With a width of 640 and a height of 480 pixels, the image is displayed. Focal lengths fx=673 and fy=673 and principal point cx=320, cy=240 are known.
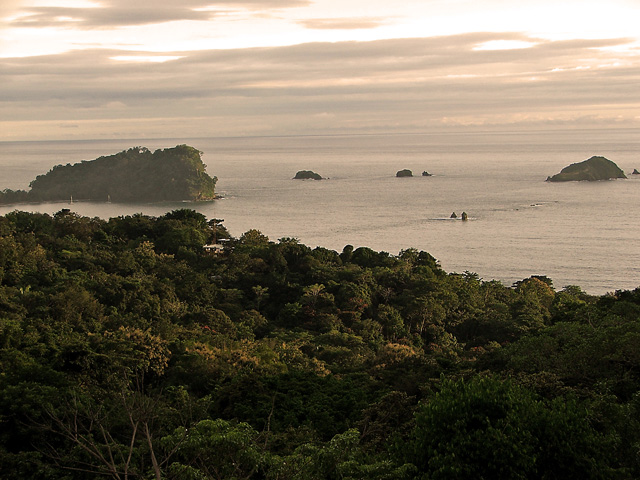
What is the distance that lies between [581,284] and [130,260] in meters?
31.6

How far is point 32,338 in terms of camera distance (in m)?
19.4

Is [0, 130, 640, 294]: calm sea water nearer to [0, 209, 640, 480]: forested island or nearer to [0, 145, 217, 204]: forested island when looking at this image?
[0, 145, 217, 204]: forested island

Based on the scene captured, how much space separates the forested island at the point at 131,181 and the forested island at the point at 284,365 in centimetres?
6050

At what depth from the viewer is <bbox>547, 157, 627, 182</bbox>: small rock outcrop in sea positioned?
376 feet

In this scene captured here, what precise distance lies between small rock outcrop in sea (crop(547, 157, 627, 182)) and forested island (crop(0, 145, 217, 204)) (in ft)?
195

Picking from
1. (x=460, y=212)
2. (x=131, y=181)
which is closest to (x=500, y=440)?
(x=460, y=212)

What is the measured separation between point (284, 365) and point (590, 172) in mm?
106511

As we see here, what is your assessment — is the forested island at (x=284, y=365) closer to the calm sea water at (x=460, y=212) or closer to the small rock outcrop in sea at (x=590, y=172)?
the calm sea water at (x=460, y=212)

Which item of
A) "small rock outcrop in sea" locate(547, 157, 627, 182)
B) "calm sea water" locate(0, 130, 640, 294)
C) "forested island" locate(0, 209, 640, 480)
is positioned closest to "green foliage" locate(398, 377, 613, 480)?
"forested island" locate(0, 209, 640, 480)

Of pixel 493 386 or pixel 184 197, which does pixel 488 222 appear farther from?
pixel 493 386

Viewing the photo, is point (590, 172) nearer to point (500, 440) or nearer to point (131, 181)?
point (131, 181)

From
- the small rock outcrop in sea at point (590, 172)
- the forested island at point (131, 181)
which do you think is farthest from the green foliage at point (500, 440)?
the small rock outcrop in sea at point (590, 172)

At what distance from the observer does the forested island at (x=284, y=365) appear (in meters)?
9.58

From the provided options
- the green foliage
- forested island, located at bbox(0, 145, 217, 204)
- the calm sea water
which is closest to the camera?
the green foliage
